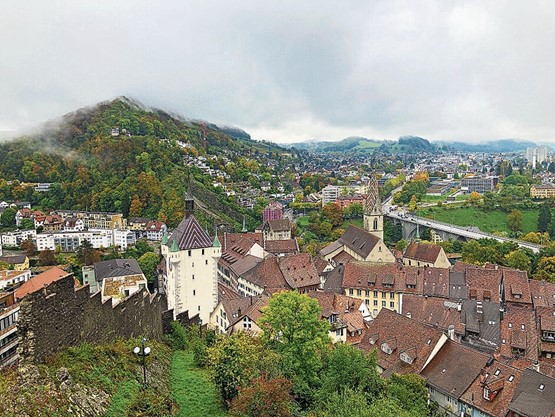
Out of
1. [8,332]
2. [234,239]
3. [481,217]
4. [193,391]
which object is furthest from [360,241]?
[481,217]

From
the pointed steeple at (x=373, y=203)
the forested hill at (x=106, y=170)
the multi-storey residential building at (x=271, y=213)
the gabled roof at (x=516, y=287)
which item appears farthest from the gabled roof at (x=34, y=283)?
the multi-storey residential building at (x=271, y=213)

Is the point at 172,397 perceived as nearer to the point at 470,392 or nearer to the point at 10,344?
the point at 10,344

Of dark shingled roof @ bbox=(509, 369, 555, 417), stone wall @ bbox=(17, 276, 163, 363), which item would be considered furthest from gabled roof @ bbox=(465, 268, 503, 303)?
stone wall @ bbox=(17, 276, 163, 363)

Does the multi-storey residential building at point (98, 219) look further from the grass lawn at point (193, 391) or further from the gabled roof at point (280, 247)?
the grass lawn at point (193, 391)

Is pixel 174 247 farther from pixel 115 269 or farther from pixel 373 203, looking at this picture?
pixel 373 203

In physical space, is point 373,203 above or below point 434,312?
above

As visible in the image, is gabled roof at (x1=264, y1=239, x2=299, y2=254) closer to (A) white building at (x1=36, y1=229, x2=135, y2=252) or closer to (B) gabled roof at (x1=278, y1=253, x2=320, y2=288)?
(B) gabled roof at (x1=278, y1=253, x2=320, y2=288)

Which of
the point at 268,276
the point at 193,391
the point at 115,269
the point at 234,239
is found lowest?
the point at 268,276
